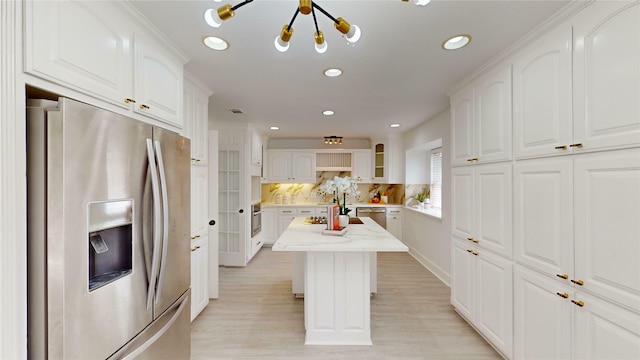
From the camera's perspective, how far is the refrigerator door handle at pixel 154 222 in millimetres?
1361

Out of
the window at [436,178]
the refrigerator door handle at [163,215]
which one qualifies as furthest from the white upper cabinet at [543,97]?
the window at [436,178]

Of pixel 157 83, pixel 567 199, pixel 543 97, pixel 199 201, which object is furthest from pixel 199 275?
pixel 543 97

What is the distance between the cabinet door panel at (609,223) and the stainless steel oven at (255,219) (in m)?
4.08

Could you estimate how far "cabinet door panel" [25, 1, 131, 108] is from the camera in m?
0.94

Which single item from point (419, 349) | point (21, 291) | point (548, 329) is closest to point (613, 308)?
point (548, 329)

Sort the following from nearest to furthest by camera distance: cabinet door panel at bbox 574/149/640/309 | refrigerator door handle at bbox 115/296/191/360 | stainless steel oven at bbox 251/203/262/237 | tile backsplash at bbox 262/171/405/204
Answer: cabinet door panel at bbox 574/149/640/309, refrigerator door handle at bbox 115/296/191/360, stainless steel oven at bbox 251/203/262/237, tile backsplash at bbox 262/171/405/204

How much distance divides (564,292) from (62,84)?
8.87 feet

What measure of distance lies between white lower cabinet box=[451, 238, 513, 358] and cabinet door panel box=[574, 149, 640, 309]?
579mm

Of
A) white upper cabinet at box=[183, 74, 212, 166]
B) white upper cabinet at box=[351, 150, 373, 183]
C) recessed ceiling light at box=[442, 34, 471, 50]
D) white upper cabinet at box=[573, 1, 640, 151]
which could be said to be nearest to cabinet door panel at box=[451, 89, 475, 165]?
recessed ceiling light at box=[442, 34, 471, 50]

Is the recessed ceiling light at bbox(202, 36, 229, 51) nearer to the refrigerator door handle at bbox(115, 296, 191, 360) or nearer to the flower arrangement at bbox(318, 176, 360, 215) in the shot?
the flower arrangement at bbox(318, 176, 360, 215)

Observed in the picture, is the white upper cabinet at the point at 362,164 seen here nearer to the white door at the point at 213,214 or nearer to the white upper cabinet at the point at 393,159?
the white upper cabinet at the point at 393,159

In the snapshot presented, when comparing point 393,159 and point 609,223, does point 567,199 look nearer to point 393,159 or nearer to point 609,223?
point 609,223

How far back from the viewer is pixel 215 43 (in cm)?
177

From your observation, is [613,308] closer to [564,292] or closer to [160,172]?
[564,292]
